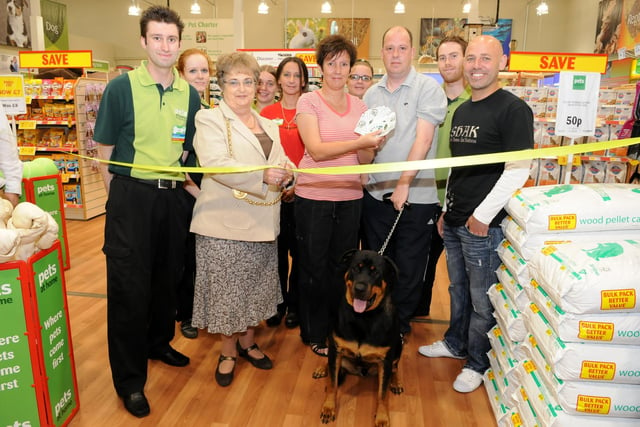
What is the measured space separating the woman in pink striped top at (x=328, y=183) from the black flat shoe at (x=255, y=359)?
0.35 meters

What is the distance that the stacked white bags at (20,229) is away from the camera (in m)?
1.82

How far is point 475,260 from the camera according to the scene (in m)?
2.51

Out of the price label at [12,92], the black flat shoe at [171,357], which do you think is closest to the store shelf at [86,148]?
the price label at [12,92]

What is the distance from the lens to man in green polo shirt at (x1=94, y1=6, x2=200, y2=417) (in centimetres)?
222

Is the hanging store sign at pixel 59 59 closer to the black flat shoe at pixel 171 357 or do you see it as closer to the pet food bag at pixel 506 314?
the black flat shoe at pixel 171 357

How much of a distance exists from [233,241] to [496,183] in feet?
4.59

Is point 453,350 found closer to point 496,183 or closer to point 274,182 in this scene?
point 496,183

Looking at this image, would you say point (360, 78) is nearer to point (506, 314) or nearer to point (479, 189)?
point (479, 189)

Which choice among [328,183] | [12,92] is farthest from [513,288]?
[12,92]

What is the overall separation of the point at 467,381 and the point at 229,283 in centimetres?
148

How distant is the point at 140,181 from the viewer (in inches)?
90.2

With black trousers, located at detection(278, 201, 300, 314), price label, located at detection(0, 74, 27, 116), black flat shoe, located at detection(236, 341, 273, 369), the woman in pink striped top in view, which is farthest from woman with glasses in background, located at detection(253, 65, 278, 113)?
price label, located at detection(0, 74, 27, 116)

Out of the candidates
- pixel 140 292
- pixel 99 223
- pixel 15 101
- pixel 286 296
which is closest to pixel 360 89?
pixel 286 296

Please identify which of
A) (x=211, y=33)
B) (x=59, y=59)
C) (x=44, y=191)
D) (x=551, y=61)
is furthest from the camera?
(x=211, y=33)
